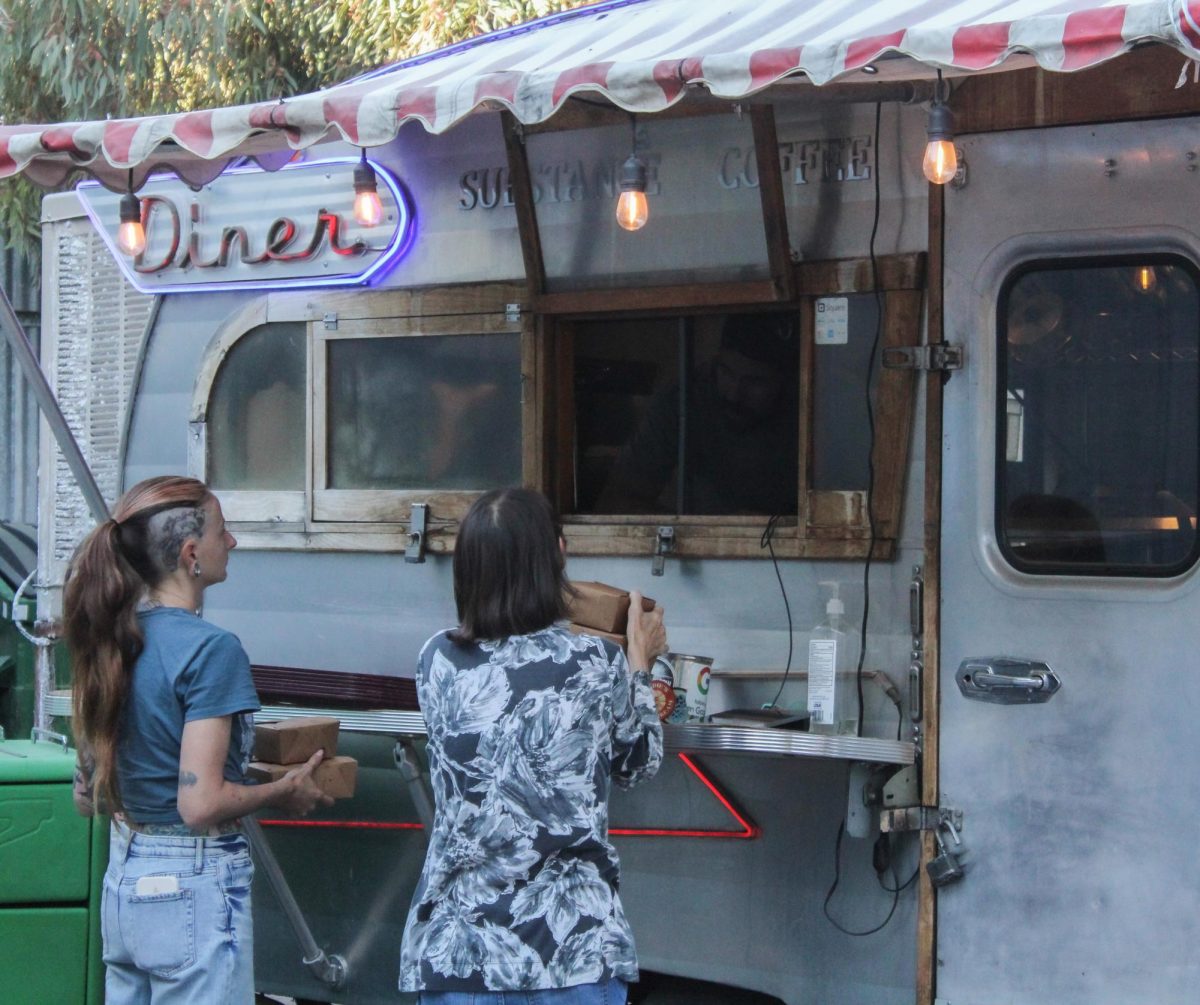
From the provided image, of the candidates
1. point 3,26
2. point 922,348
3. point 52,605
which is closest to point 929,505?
point 922,348

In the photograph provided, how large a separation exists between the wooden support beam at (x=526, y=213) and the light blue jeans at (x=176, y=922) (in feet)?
5.94

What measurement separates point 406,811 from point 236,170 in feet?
6.56

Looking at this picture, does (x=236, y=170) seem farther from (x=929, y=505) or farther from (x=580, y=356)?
(x=929, y=505)

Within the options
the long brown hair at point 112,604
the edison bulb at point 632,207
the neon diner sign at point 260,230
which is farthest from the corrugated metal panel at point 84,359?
the edison bulb at point 632,207

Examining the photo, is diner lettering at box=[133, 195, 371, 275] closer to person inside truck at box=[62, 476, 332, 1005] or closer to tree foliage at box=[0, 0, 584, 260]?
person inside truck at box=[62, 476, 332, 1005]

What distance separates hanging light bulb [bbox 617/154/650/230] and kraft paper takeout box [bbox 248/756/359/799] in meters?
1.43

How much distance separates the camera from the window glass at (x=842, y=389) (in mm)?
3832

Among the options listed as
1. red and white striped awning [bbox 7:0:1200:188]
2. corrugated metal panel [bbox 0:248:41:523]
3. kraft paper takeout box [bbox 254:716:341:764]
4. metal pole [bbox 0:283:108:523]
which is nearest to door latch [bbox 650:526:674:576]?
kraft paper takeout box [bbox 254:716:341:764]

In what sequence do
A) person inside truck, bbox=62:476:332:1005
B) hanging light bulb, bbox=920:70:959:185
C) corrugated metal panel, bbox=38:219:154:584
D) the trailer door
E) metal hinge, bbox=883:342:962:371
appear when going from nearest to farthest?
1. person inside truck, bbox=62:476:332:1005
2. hanging light bulb, bbox=920:70:959:185
3. the trailer door
4. metal hinge, bbox=883:342:962:371
5. corrugated metal panel, bbox=38:219:154:584

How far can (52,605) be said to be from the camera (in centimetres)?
517

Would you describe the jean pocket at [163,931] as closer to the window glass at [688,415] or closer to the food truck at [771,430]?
the food truck at [771,430]

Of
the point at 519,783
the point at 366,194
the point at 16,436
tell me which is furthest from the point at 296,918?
the point at 16,436

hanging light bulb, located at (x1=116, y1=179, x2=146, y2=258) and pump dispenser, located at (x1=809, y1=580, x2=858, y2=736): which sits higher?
hanging light bulb, located at (x1=116, y1=179, x2=146, y2=258)

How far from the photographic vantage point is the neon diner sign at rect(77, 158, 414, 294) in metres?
4.54
